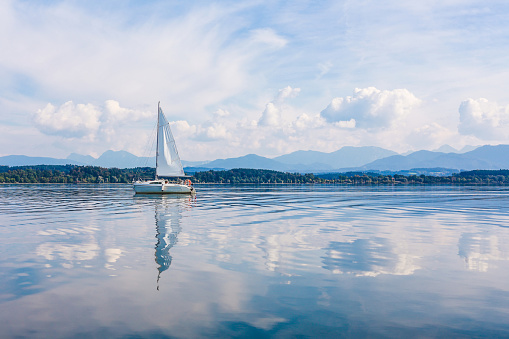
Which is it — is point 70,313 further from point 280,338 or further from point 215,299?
point 280,338

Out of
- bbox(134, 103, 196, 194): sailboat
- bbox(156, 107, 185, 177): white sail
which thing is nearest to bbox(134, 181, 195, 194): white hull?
bbox(134, 103, 196, 194): sailboat

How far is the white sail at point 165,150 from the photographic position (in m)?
102

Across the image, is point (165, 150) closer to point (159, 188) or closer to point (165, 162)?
point (165, 162)

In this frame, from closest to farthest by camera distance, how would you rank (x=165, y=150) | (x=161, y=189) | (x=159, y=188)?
1. (x=159, y=188)
2. (x=161, y=189)
3. (x=165, y=150)

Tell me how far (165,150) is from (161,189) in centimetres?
1033

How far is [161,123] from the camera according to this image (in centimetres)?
10250

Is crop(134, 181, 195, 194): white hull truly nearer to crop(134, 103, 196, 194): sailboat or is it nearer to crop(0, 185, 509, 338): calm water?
crop(134, 103, 196, 194): sailboat

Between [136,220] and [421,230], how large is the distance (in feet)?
95.2

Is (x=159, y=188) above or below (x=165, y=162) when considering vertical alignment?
below

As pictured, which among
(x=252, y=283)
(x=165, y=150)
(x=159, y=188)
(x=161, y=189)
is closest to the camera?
(x=252, y=283)

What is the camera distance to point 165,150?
102562 mm

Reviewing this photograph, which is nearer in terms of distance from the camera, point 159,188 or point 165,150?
point 159,188

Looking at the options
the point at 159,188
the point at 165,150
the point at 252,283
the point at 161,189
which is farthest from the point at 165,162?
the point at 252,283

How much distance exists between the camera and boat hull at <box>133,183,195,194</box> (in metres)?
98.3
